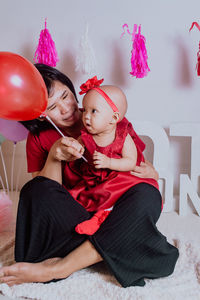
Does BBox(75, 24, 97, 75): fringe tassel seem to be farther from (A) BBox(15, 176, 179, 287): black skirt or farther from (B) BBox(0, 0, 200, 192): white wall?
(A) BBox(15, 176, 179, 287): black skirt

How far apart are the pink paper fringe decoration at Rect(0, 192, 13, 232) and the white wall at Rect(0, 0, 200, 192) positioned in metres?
0.78

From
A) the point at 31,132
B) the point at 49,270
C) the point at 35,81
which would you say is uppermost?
the point at 35,81

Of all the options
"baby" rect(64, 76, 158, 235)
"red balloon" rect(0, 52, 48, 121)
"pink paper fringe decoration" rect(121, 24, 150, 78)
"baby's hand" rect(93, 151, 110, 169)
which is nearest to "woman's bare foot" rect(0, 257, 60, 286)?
"baby" rect(64, 76, 158, 235)

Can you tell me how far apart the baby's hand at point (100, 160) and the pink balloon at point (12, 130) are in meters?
0.64

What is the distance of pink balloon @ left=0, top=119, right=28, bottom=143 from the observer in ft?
5.51

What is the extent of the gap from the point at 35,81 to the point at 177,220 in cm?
107

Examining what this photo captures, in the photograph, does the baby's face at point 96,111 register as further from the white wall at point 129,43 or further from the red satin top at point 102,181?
the white wall at point 129,43

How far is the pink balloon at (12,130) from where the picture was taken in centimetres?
168

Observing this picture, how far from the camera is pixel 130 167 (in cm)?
124

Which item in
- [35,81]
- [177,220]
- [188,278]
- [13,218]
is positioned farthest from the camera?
[177,220]

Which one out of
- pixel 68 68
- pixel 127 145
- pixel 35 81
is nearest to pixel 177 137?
pixel 68 68

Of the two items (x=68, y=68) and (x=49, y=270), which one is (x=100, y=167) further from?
(x=68, y=68)

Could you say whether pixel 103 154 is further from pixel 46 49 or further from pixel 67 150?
pixel 46 49

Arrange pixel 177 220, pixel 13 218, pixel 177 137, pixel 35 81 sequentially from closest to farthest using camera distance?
pixel 35 81
pixel 13 218
pixel 177 220
pixel 177 137
